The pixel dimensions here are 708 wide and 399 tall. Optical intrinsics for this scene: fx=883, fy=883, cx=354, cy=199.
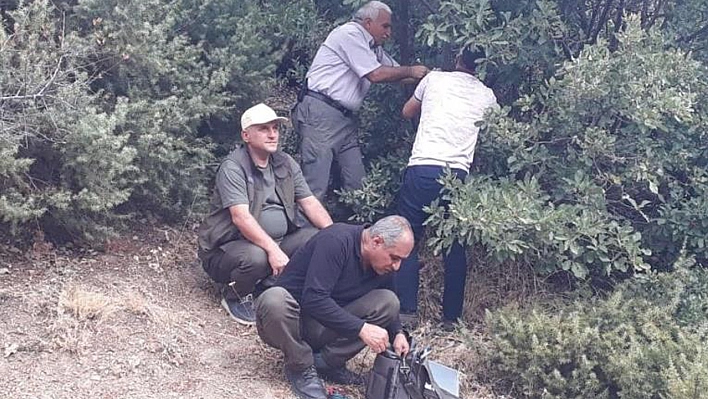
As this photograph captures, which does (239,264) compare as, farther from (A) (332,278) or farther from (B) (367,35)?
(B) (367,35)

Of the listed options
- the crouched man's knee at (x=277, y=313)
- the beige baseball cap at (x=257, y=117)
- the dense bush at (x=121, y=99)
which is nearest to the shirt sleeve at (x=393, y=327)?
the crouched man's knee at (x=277, y=313)

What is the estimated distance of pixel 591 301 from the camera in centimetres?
561

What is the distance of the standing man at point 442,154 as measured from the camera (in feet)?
18.5

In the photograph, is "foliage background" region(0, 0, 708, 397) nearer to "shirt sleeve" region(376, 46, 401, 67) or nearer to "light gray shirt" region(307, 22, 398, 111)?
"shirt sleeve" region(376, 46, 401, 67)

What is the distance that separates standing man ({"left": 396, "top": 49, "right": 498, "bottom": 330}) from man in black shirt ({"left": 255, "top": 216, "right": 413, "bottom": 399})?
946mm

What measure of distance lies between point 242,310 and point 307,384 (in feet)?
3.49

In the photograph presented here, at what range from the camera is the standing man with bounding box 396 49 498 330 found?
563cm

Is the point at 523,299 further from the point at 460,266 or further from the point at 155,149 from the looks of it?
the point at 155,149

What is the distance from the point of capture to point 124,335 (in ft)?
16.0

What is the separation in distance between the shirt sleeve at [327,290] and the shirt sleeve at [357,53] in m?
2.02

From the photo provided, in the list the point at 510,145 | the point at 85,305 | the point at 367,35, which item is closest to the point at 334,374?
the point at 85,305

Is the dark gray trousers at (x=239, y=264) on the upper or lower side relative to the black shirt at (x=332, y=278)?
lower

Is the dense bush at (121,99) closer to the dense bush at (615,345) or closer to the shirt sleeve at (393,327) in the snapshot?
the shirt sleeve at (393,327)

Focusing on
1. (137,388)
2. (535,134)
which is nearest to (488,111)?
(535,134)
